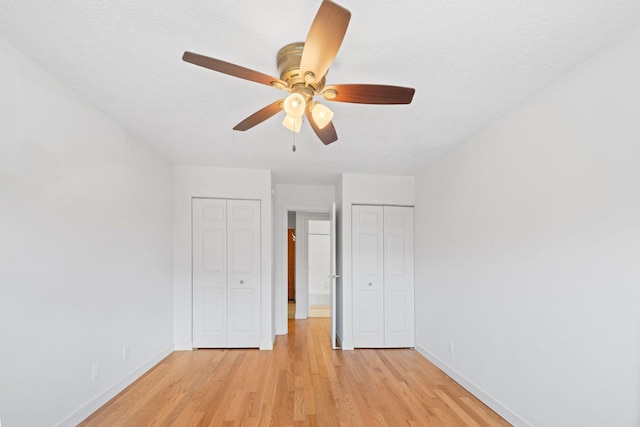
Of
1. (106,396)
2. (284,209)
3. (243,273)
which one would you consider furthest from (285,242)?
(106,396)

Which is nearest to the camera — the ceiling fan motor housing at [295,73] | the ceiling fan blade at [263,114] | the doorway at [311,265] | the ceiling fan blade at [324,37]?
the ceiling fan blade at [324,37]

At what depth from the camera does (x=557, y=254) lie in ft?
6.38

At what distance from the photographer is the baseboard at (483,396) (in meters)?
2.24

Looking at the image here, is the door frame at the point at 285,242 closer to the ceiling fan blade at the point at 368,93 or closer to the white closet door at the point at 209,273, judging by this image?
the white closet door at the point at 209,273

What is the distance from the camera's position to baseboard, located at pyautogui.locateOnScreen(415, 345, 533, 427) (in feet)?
7.34

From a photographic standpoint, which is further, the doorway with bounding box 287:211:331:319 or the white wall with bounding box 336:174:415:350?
the doorway with bounding box 287:211:331:319

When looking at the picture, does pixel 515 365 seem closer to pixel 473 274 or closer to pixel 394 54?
pixel 473 274

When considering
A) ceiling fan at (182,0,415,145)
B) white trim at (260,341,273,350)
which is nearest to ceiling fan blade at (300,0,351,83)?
ceiling fan at (182,0,415,145)

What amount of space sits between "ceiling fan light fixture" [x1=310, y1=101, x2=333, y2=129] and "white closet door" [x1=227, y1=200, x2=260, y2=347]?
2646 millimetres

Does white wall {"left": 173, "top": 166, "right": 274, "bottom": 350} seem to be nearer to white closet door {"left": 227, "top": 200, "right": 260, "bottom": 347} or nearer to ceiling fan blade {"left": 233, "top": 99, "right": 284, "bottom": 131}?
white closet door {"left": 227, "top": 200, "right": 260, "bottom": 347}

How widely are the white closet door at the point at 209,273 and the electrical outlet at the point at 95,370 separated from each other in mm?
1530

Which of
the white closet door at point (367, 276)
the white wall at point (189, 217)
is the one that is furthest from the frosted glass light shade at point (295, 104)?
the white closet door at point (367, 276)

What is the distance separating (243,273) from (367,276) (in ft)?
5.49

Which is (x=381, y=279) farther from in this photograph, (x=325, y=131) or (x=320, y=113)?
(x=320, y=113)
